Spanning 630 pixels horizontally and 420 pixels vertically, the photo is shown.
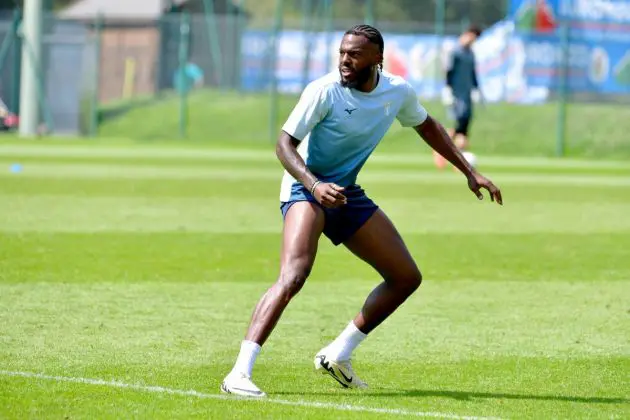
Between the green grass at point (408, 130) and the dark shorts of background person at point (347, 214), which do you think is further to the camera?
the green grass at point (408, 130)

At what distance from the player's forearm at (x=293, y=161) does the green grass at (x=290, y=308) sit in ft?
3.83

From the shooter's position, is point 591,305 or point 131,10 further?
point 131,10

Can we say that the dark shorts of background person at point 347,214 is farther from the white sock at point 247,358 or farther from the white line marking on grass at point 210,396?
the white line marking on grass at point 210,396

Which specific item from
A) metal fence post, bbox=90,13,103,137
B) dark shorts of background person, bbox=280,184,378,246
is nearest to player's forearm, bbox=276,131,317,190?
dark shorts of background person, bbox=280,184,378,246

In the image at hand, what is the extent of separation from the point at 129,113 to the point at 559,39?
13.4 meters

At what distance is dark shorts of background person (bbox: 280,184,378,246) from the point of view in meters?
8.02

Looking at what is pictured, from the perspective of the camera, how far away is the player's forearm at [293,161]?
7.62 metres

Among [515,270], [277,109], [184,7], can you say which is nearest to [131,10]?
[184,7]

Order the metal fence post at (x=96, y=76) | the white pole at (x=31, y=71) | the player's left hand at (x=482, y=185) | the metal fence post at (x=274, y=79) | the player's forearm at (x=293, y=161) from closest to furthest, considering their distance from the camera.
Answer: the player's forearm at (x=293, y=161) < the player's left hand at (x=482, y=185) < the white pole at (x=31, y=71) < the metal fence post at (x=274, y=79) < the metal fence post at (x=96, y=76)

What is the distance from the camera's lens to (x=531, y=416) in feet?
24.1

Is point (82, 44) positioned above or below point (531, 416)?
below

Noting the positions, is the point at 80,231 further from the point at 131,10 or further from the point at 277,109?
the point at 131,10

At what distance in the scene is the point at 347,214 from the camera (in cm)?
809

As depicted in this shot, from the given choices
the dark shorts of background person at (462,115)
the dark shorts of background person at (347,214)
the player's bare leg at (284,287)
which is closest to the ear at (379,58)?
the dark shorts of background person at (347,214)
